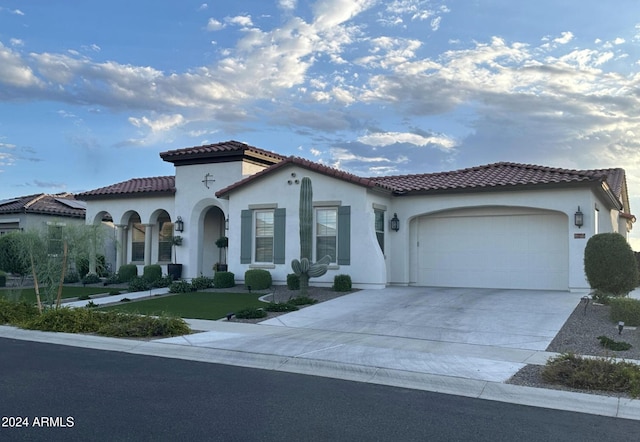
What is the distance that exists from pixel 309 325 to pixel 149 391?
6109 millimetres

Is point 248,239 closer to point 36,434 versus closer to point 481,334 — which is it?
point 481,334

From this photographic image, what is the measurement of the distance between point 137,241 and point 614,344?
21.7 metres

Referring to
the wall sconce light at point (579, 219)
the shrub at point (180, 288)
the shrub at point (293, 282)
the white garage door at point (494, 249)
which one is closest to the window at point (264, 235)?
the shrub at point (293, 282)

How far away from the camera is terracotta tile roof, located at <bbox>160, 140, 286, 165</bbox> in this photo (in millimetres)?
22506

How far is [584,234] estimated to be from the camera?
55.5 ft

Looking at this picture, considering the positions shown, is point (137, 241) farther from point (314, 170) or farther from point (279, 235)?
point (314, 170)

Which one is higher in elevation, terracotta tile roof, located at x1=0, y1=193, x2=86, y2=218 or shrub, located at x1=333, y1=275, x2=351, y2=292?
terracotta tile roof, located at x1=0, y1=193, x2=86, y2=218

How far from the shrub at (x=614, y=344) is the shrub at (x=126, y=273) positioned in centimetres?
1909

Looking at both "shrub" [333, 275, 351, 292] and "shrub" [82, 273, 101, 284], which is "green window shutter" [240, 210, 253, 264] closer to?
"shrub" [333, 275, 351, 292]

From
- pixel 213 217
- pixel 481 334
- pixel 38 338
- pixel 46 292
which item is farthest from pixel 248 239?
pixel 481 334

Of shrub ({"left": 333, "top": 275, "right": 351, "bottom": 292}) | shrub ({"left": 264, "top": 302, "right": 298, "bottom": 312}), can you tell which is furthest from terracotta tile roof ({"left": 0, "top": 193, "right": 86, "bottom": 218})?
shrub ({"left": 264, "top": 302, "right": 298, "bottom": 312})

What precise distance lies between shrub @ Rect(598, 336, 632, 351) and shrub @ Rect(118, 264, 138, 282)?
1909 centimetres

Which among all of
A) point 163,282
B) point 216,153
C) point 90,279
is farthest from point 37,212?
point 216,153

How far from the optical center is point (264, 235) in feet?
68.3
